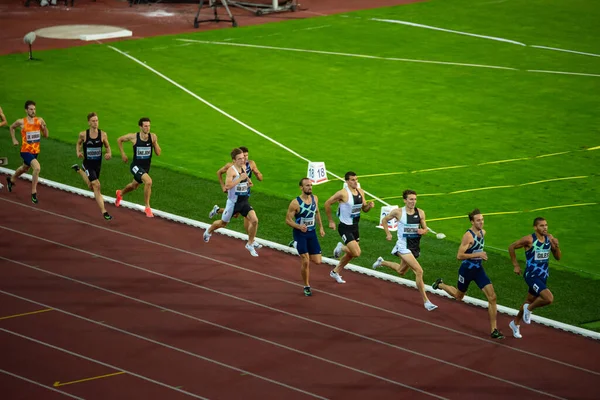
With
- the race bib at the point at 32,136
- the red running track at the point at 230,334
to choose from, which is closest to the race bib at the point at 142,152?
the red running track at the point at 230,334

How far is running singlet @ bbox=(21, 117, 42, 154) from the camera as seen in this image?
21547 mm

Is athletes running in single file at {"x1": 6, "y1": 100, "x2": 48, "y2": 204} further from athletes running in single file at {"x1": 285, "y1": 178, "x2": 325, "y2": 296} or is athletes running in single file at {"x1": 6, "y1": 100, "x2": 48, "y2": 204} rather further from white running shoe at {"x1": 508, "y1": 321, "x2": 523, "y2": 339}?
white running shoe at {"x1": 508, "y1": 321, "x2": 523, "y2": 339}

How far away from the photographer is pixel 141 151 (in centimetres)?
2089

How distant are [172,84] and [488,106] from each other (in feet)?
31.0

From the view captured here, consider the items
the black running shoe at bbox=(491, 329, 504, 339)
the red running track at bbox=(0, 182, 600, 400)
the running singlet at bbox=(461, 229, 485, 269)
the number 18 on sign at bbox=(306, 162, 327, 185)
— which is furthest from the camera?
the number 18 on sign at bbox=(306, 162, 327, 185)

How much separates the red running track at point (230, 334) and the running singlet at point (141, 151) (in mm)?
1461

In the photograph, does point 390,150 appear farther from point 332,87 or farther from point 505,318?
point 505,318

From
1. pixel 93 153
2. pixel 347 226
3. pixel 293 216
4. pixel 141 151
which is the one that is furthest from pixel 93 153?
pixel 347 226

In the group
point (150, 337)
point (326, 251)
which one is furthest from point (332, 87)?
point (150, 337)

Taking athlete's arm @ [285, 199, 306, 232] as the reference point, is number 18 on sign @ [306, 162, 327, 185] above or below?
below

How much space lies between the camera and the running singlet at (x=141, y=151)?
20859 millimetres

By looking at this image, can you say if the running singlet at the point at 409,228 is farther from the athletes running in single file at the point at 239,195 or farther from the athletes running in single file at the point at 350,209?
the athletes running in single file at the point at 239,195

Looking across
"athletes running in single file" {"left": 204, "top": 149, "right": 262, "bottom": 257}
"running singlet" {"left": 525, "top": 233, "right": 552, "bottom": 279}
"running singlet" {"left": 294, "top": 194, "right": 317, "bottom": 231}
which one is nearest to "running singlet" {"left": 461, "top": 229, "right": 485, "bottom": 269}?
"running singlet" {"left": 525, "top": 233, "right": 552, "bottom": 279}

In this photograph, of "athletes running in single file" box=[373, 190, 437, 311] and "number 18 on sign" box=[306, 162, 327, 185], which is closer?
"athletes running in single file" box=[373, 190, 437, 311]
